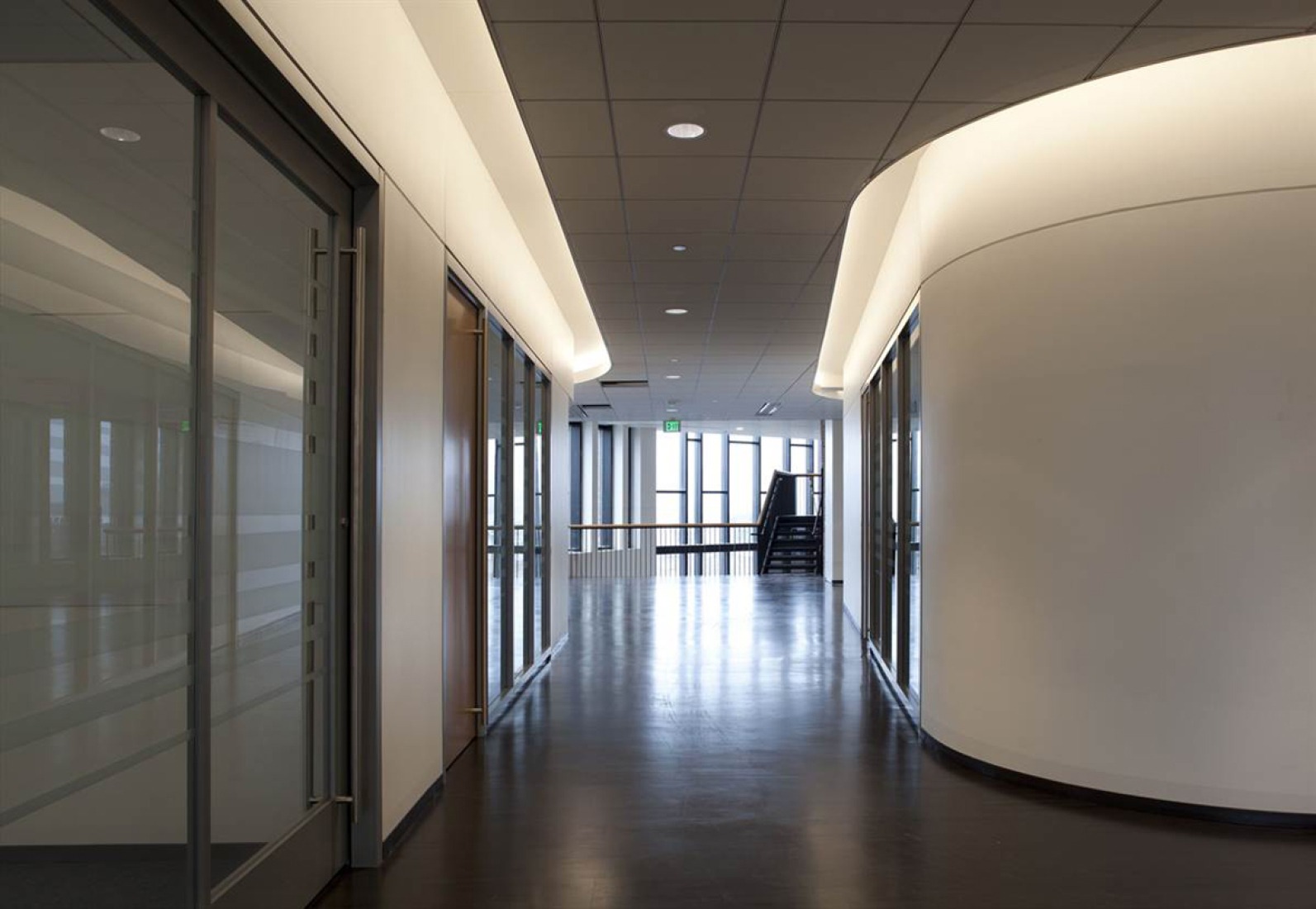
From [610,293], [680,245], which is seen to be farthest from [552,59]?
[610,293]

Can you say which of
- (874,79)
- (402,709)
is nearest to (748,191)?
(874,79)

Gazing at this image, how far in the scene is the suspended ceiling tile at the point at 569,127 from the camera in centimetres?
459

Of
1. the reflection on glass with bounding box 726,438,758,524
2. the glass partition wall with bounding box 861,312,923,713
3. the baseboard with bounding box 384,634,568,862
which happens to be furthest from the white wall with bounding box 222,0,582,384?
the reflection on glass with bounding box 726,438,758,524

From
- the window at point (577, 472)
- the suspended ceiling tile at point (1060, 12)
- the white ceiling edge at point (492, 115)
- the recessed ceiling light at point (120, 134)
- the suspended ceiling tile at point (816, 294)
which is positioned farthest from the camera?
the window at point (577, 472)

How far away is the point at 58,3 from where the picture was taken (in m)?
2.07

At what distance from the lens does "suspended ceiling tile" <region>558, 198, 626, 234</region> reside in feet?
19.9

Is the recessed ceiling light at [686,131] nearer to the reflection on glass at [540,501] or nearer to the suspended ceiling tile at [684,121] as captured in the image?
the suspended ceiling tile at [684,121]

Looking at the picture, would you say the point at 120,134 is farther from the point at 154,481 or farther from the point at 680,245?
the point at 680,245

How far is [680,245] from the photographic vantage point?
7043mm

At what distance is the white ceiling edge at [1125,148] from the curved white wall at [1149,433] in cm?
1

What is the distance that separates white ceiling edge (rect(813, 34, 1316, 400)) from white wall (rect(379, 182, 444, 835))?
279 cm

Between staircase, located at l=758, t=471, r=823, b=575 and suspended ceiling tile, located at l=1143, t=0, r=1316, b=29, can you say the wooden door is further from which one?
staircase, located at l=758, t=471, r=823, b=575

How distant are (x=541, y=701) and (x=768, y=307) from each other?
4.09 m

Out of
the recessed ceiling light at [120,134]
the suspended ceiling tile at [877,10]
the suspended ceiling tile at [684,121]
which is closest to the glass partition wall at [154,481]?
the recessed ceiling light at [120,134]
